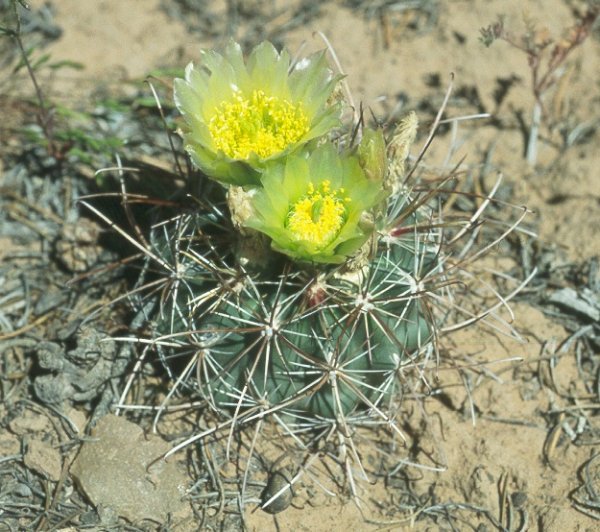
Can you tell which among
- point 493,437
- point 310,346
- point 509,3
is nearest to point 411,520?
point 493,437

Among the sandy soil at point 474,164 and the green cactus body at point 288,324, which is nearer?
the green cactus body at point 288,324

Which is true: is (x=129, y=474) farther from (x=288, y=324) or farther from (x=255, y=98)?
(x=255, y=98)

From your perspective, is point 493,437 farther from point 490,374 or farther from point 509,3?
point 509,3

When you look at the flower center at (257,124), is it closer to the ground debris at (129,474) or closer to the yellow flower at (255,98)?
the yellow flower at (255,98)

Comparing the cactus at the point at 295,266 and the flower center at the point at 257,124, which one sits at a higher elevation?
the flower center at the point at 257,124

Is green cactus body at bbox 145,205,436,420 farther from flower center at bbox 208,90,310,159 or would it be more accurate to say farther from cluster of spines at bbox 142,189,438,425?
flower center at bbox 208,90,310,159

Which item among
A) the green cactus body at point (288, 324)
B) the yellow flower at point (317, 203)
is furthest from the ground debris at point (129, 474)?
the yellow flower at point (317, 203)

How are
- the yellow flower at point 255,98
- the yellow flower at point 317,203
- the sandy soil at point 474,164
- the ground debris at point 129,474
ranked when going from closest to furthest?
the yellow flower at point 317,203 < the yellow flower at point 255,98 < the ground debris at point 129,474 < the sandy soil at point 474,164
